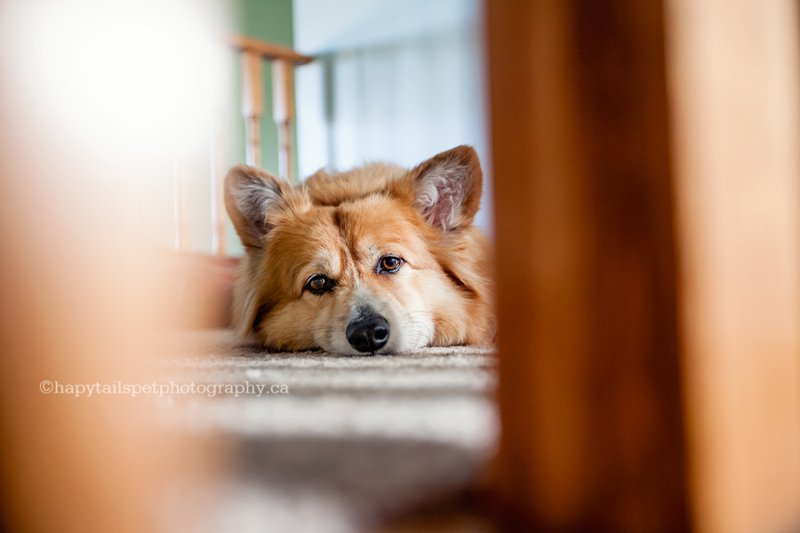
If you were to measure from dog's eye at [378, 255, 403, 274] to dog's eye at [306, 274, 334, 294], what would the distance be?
0.14 m

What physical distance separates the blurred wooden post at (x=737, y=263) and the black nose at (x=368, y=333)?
1026 mm

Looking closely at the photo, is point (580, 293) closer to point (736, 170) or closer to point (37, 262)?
point (736, 170)

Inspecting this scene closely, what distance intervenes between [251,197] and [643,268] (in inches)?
62.6

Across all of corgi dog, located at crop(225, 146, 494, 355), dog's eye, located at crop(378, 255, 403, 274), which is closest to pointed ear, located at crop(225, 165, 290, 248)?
corgi dog, located at crop(225, 146, 494, 355)

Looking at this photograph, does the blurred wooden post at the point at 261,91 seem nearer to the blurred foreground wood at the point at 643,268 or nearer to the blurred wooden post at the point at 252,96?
the blurred wooden post at the point at 252,96

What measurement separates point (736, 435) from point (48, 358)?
0.60 meters

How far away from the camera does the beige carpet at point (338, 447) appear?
62 centimetres

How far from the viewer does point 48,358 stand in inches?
23.0

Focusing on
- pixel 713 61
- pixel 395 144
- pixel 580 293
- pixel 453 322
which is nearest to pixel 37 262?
pixel 580 293

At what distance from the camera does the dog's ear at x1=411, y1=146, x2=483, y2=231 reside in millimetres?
1796

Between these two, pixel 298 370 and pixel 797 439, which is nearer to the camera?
pixel 797 439

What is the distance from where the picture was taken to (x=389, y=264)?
1688 millimetres

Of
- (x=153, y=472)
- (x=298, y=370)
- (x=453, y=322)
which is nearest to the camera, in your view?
(x=153, y=472)

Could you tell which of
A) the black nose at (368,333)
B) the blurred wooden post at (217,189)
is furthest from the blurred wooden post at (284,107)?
the black nose at (368,333)
